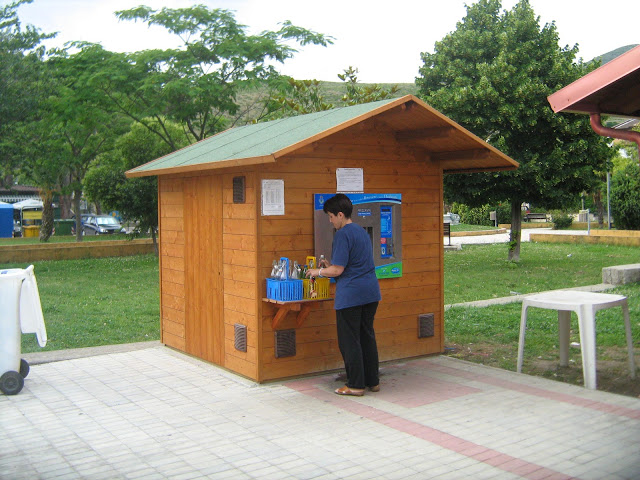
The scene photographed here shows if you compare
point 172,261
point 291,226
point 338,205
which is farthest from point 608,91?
point 172,261

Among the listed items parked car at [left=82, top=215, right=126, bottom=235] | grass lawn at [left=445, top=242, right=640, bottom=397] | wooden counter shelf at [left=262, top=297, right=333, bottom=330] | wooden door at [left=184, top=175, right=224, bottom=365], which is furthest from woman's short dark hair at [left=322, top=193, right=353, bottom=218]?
parked car at [left=82, top=215, right=126, bottom=235]

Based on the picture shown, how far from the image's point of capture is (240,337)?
7.28m

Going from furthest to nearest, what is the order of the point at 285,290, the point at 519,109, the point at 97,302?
the point at 519,109
the point at 97,302
the point at 285,290

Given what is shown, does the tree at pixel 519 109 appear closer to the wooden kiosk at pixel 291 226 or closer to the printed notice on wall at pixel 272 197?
the wooden kiosk at pixel 291 226

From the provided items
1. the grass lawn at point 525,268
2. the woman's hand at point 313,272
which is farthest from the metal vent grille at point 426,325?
the grass lawn at point 525,268

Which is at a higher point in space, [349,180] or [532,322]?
[349,180]

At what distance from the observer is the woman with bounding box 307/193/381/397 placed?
21.2 feet

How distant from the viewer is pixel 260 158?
6379 millimetres

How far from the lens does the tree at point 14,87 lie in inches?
807

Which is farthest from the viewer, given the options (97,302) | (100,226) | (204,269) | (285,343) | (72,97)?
(100,226)

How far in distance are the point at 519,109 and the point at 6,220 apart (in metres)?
34.6

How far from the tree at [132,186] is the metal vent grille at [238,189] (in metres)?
14.4

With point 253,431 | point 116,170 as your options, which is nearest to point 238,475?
point 253,431

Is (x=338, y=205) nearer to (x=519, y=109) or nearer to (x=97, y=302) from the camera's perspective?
(x=97, y=302)
